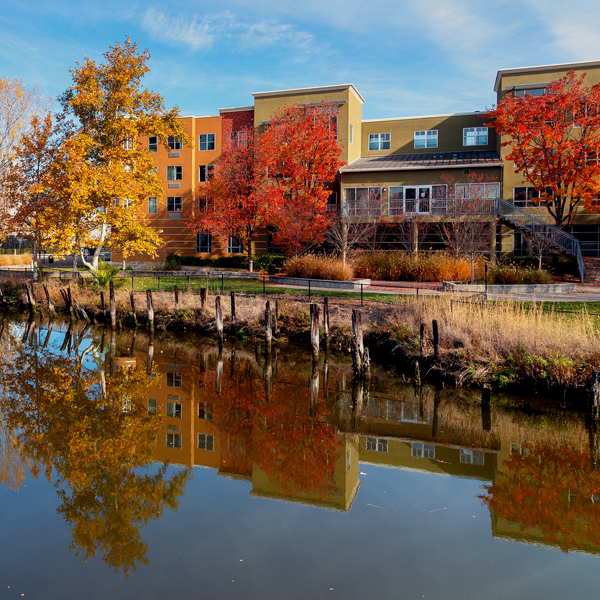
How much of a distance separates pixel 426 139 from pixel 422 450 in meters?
32.6

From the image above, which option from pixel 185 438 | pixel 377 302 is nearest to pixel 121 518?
pixel 185 438

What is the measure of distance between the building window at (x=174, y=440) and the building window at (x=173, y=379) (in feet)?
11.5

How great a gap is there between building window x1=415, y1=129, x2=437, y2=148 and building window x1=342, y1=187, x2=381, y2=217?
6.91 m

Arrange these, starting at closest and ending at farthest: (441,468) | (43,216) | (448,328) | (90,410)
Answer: (441,468) < (90,410) < (448,328) < (43,216)

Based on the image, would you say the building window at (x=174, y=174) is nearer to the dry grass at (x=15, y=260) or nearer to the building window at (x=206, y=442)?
the dry grass at (x=15, y=260)

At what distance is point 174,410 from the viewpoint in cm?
1279

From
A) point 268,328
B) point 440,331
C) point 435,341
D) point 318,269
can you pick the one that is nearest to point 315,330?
point 268,328

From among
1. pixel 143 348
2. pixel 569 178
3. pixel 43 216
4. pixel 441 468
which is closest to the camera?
pixel 441 468

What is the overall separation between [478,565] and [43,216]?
2282 centimetres

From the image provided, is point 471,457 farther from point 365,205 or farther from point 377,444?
point 365,205

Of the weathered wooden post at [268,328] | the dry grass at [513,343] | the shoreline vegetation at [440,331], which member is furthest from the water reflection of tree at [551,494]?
the weathered wooden post at [268,328]

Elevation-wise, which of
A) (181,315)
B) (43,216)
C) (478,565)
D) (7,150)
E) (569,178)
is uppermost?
(7,150)

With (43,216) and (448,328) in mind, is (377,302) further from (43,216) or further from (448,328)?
(43,216)

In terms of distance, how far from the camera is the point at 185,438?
439 inches
